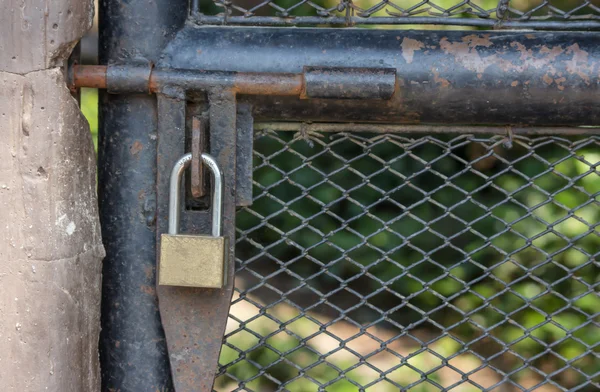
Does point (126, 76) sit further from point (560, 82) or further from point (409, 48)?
point (560, 82)

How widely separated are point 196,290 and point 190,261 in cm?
8

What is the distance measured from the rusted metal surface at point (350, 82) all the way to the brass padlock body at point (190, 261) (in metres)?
0.29

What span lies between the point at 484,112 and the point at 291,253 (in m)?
Result: 2.94

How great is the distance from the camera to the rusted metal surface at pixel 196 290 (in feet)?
3.65

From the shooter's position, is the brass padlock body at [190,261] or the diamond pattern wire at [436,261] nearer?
the brass padlock body at [190,261]

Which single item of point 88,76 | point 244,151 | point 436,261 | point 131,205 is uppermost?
point 88,76

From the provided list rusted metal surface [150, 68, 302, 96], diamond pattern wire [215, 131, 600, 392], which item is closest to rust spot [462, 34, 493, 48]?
rusted metal surface [150, 68, 302, 96]

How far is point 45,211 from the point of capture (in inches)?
42.4

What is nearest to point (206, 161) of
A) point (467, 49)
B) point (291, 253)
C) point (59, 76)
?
point (59, 76)

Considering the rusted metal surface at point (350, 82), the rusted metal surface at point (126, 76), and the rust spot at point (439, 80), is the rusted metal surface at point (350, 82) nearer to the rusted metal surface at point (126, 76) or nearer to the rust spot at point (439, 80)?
the rust spot at point (439, 80)

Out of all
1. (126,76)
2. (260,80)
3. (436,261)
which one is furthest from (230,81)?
(436,261)

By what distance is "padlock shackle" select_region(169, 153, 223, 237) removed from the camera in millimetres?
1086

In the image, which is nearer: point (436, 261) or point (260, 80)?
point (260, 80)

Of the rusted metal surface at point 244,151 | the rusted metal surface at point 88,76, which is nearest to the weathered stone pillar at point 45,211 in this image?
the rusted metal surface at point 88,76
